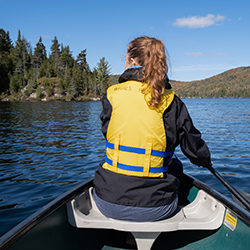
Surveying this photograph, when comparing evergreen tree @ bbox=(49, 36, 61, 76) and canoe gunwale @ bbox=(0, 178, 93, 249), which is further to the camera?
evergreen tree @ bbox=(49, 36, 61, 76)

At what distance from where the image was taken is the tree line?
84188mm

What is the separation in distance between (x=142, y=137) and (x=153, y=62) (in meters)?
0.65

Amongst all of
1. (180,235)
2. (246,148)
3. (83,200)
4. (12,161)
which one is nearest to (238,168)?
(246,148)

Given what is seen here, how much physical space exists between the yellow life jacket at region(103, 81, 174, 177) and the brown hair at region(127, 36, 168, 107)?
7cm

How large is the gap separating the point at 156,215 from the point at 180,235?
824mm

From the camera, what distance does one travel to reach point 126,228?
7.64 feet

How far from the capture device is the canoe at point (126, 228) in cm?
227

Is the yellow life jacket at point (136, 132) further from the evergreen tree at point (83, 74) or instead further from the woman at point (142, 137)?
the evergreen tree at point (83, 74)

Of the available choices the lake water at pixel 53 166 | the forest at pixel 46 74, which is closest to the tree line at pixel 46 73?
the forest at pixel 46 74

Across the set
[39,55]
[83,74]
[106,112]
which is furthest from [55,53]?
[106,112]

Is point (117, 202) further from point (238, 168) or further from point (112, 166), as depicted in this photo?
point (238, 168)

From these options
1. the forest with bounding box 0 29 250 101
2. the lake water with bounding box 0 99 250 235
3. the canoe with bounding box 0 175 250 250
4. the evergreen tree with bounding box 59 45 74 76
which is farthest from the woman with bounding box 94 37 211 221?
the evergreen tree with bounding box 59 45 74 76

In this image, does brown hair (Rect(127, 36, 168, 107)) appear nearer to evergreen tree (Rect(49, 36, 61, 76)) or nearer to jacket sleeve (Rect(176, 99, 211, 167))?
jacket sleeve (Rect(176, 99, 211, 167))

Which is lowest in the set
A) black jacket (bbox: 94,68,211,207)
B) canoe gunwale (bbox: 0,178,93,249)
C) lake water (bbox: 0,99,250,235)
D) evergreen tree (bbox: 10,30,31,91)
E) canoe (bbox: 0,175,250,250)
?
lake water (bbox: 0,99,250,235)
